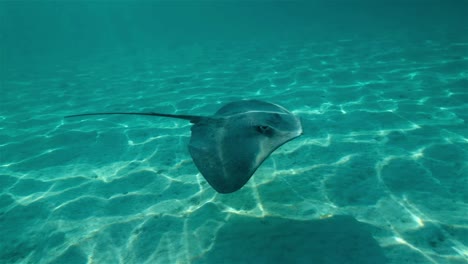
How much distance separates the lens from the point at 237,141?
3.54 metres

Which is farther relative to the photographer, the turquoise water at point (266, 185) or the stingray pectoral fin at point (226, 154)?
the turquoise water at point (266, 185)

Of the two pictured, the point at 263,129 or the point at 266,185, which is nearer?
the point at 263,129

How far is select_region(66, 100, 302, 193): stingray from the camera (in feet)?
9.95

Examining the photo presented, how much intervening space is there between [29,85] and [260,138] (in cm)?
1819

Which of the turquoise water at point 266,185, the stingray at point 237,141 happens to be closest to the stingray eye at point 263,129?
the stingray at point 237,141

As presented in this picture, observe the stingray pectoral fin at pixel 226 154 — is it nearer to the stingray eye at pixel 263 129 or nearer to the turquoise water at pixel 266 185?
the stingray eye at pixel 263 129

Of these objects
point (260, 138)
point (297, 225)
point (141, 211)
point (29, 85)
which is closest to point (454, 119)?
point (297, 225)

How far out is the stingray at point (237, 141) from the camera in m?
3.03

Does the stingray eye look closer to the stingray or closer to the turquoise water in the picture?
the stingray

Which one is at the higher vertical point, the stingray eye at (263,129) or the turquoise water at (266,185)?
the stingray eye at (263,129)

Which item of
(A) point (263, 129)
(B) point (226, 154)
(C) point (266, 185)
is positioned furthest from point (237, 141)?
(C) point (266, 185)

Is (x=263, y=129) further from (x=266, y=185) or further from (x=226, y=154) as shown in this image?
(x=266, y=185)

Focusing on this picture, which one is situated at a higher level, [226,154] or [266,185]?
[226,154]

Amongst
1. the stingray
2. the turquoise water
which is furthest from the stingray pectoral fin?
the turquoise water
